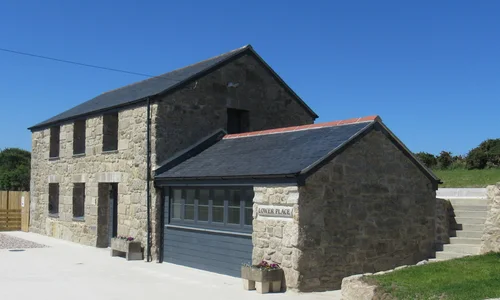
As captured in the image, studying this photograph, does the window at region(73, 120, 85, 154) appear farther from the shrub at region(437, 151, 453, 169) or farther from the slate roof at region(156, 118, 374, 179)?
the shrub at region(437, 151, 453, 169)

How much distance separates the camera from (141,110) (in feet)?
48.9

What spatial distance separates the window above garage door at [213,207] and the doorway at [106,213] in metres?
3.87

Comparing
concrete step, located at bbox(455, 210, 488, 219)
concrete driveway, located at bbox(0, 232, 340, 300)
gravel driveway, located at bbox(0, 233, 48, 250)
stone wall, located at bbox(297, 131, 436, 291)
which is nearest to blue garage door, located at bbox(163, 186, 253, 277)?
concrete driveway, located at bbox(0, 232, 340, 300)

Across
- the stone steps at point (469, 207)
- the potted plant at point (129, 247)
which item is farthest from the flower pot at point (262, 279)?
the stone steps at point (469, 207)

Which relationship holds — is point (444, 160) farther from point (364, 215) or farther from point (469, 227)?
point (364, 215)

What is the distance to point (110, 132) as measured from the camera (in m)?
17.2

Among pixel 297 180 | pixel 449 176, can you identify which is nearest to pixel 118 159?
pixel 297 180

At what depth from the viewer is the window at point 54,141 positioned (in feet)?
69.0

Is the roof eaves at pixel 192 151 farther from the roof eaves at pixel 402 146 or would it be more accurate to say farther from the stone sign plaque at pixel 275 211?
the roof eaves at pixel 402 146

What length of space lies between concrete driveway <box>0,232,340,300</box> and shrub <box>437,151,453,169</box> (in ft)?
62.5

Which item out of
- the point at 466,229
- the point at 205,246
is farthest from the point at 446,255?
the point at 205,246

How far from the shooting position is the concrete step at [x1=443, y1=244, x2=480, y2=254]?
37.7 feet

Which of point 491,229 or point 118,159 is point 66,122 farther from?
point 491,229

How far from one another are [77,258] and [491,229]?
1053cm
